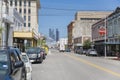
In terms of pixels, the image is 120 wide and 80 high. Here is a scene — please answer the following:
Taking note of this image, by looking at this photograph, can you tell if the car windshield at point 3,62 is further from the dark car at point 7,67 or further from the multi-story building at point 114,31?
the multi-story building at point 114,31

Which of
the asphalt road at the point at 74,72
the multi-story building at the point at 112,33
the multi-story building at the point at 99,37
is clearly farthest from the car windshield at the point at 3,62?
the multi-story building at the point at 99,37

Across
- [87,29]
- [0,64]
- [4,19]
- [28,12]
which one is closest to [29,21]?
[28,12]

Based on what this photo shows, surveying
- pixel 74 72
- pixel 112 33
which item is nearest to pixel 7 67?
pixel 74 72

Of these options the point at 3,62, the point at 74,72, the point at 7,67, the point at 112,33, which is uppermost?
the point at 112,33

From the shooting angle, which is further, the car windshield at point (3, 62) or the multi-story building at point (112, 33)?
the multi-story building at point (112, 33)

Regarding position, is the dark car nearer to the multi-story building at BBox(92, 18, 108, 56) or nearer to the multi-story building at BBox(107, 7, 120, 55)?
the multi-story building at BBox(107, 7, 120, 55)

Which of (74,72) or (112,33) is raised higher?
(112,33)

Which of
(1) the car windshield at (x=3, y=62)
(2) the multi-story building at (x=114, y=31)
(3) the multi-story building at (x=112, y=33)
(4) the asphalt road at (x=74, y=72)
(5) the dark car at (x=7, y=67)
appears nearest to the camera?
(5) the dark car at (x=7, y=67)

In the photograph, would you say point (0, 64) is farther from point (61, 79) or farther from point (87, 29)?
point (87, 29)

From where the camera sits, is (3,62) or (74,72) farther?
(74,72)

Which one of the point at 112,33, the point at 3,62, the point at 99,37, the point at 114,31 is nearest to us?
the point at 3,62

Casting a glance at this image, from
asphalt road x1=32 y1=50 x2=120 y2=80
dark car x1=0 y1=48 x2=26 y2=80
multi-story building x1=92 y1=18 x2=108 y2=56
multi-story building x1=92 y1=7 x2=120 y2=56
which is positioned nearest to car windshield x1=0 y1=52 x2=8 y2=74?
dark car x1=0 y1=48 x2=26 y2=80

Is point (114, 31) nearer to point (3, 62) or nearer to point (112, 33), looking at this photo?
point (112, 33)

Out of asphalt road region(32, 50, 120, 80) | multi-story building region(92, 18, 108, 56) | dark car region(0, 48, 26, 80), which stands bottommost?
asphalt road region(32, 50, 120, 80)
